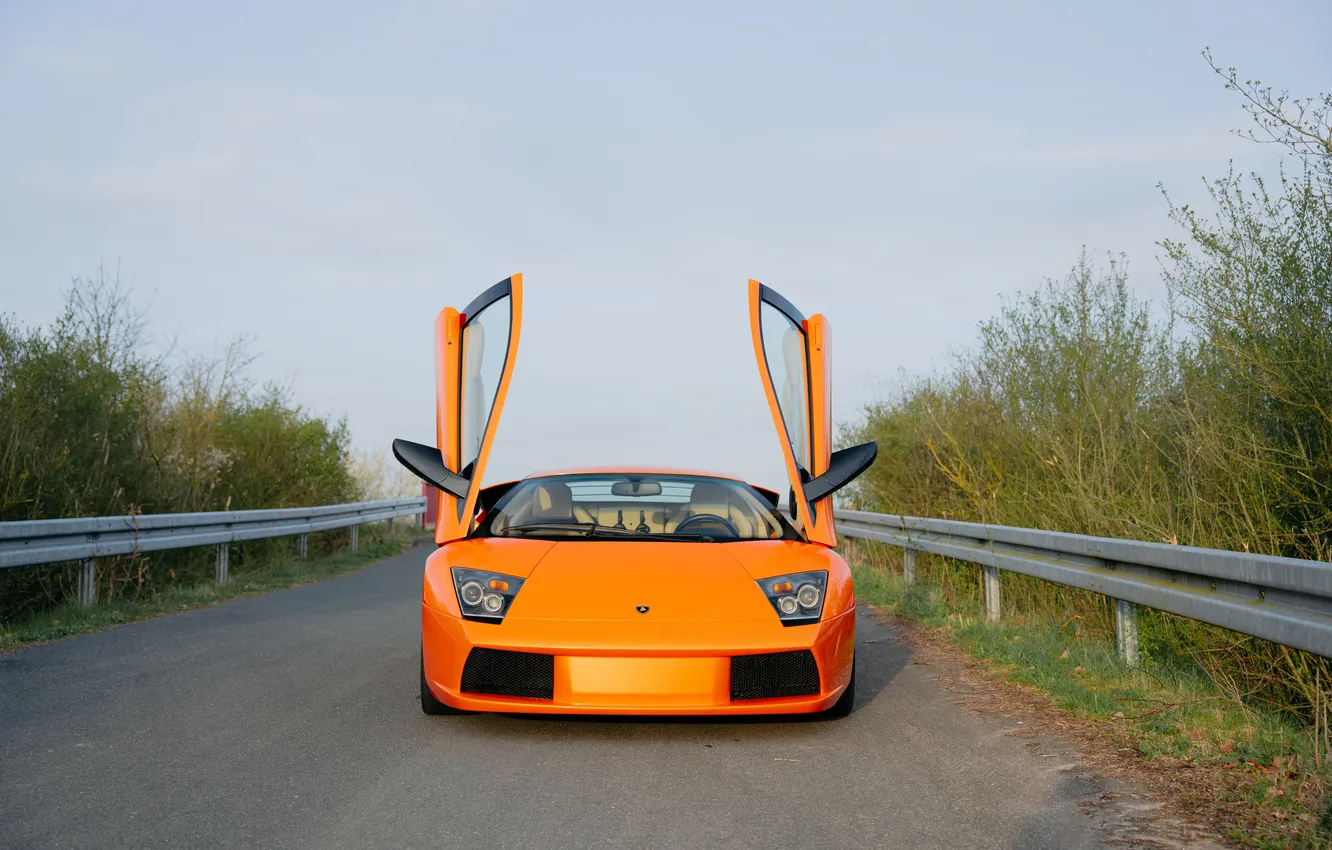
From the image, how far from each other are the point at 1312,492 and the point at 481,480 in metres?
4.43

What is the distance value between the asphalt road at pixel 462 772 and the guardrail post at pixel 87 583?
286cm

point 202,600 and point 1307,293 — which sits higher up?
point 1307,293

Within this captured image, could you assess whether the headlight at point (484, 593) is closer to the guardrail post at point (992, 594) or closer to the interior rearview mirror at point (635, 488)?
the interior rearview mirror at point (635, 488)

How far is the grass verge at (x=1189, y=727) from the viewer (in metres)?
3.61

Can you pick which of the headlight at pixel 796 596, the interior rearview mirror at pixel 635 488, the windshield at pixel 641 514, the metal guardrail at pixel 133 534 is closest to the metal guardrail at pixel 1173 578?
the headlight at pixel 796 596

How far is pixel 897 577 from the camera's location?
12.5 metres

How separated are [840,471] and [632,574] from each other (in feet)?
4.48

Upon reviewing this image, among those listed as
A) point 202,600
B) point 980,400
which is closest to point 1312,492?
point 980,400

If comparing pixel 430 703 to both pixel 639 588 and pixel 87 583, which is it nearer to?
pixel 639 588

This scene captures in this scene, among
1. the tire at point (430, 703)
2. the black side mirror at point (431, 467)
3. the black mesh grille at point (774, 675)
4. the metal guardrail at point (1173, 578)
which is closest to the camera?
the metal guardrail at point (1173, 578)

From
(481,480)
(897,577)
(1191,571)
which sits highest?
(481,480)

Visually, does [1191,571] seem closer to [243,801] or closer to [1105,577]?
[1105,577]

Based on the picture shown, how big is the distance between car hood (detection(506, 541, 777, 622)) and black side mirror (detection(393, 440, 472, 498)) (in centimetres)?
65

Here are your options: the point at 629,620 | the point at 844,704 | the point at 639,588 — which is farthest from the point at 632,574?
the point at 844,704
